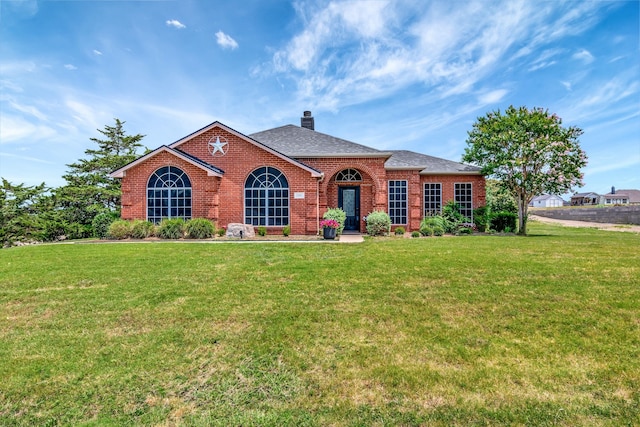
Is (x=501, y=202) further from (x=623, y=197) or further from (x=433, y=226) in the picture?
(x=623, y=197)

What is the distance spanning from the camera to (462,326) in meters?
4.35

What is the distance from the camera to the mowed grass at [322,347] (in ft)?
8.93

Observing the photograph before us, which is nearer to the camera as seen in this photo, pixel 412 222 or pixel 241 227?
pixel 241 227

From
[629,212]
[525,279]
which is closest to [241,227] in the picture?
[525,279]

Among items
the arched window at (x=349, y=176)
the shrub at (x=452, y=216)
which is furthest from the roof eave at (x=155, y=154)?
the shrub at (x=452, y=216)

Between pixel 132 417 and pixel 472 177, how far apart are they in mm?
20691

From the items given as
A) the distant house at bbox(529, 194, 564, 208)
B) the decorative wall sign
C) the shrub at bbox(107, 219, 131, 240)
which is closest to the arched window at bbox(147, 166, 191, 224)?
the shrub at bbox(107, 219, 131, 240)

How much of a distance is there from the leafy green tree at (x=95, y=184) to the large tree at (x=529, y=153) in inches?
916

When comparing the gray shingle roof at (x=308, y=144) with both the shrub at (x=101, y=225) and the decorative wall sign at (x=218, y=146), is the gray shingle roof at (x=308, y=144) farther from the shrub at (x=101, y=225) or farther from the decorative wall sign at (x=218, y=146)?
the shrub at (x=101, y=225)

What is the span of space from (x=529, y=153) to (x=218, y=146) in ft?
53.6

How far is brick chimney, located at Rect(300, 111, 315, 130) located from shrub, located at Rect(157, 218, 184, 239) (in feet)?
39.7

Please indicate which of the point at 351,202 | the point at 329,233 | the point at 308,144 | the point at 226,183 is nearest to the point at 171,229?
the point at 226,183

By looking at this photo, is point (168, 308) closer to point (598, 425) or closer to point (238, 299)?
point (238, 299)

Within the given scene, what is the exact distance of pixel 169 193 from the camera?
1584cm
